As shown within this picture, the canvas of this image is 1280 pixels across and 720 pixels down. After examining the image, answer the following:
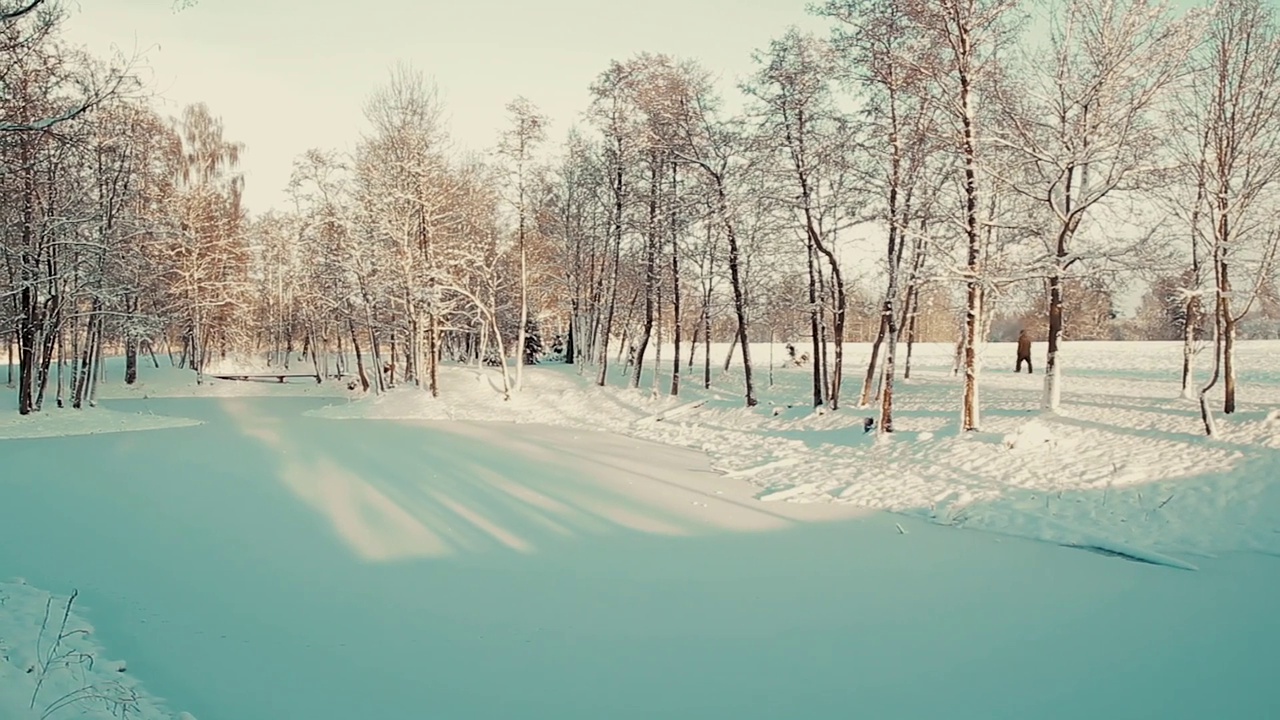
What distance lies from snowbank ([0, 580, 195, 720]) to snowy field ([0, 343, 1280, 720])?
0.11 ft

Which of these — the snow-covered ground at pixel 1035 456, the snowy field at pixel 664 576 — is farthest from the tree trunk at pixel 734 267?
the snowy field at pixel 664 576

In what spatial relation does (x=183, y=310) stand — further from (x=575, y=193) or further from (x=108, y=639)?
(x=108, y=639)

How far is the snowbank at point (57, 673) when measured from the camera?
13.6 feet

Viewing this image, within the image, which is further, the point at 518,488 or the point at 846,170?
the point at 846,170

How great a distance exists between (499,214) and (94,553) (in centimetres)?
3221

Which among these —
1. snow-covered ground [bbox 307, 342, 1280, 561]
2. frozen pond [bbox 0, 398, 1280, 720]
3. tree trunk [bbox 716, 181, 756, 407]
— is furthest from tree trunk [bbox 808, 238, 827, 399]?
frozen pond [bbox 0, 398, 1280, 720]

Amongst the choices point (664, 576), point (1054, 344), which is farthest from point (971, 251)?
point (664, 576)

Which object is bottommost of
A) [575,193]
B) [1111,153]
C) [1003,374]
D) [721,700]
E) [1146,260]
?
[721,700]

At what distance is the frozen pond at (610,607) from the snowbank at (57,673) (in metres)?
0.18

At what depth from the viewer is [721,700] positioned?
5.00 metres

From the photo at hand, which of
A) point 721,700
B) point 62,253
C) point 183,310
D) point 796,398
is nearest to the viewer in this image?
point 721,700

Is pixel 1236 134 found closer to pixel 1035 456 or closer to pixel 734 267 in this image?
pixel 1035 456

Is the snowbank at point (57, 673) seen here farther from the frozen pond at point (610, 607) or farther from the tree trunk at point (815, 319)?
the tree trunk at point (815, 319)

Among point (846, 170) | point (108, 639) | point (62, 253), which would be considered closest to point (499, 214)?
point (62, 253)
